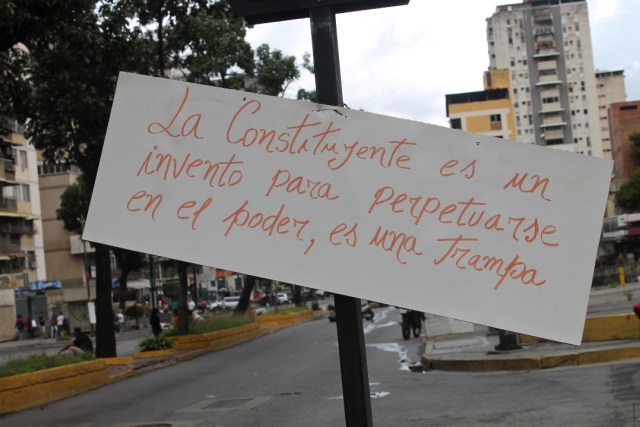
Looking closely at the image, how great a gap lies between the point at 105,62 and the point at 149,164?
1446 cm

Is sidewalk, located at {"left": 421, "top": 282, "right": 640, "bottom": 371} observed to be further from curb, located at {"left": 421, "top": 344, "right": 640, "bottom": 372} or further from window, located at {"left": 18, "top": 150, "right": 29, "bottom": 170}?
window, located at {"left": 18, "top": 150, "right": 29, "bottom": 170}

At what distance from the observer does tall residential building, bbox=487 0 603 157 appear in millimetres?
135625

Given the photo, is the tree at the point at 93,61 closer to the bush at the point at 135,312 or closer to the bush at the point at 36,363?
the bush at the point at 36,363

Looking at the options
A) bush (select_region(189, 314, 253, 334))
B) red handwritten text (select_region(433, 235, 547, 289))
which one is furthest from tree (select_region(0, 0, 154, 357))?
red handwritten text (select_region(433, 235, 547, 289))

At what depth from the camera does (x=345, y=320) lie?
3.04 m

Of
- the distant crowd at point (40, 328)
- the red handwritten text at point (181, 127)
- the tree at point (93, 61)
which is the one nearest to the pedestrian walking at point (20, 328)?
the distant crowd at point (40, 328)

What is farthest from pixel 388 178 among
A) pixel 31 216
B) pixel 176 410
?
pixel 31 216

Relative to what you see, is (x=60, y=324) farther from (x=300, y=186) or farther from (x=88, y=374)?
(x=300, y=186)

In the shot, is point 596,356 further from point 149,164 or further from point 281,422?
point 149,164

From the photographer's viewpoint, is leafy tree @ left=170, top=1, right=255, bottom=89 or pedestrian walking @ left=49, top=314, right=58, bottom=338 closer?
leafy tree @ left=170, top=1, right=255, bottom=89

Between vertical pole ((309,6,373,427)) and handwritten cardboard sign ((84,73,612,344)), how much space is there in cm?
10

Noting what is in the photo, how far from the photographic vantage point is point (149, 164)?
10.1 feet

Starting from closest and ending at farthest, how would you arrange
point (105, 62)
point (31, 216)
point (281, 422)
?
point (281, 422)
point (105, 62)
point (31, 216)

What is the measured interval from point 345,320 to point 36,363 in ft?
49.0
